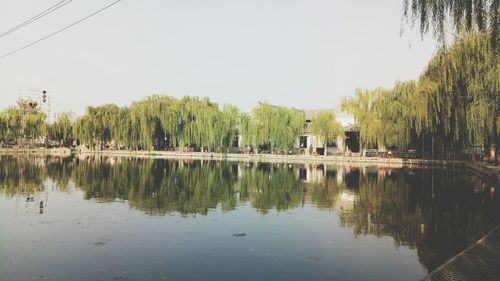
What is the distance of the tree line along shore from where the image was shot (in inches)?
819

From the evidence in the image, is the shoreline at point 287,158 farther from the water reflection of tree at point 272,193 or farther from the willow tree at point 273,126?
the water reflection of tree at point 272,193

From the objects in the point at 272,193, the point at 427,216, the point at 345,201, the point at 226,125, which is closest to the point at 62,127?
the point at 226,125

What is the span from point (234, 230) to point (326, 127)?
33665 millimetres

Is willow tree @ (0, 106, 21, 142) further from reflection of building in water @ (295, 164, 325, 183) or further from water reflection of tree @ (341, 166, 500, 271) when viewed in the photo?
water reflection of tree @ (341, 166, 500, 271)

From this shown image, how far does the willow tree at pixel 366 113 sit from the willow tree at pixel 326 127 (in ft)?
8.80

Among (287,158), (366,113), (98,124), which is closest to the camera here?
(366,113)

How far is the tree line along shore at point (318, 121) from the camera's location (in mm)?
20812

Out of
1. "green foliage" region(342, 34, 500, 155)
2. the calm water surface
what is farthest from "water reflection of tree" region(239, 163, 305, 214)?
"green foliage" region(342, 34, 500, 155)

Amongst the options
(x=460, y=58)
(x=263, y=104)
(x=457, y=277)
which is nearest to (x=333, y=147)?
(x=263, y=104)

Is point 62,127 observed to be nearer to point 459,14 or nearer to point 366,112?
point 366,112

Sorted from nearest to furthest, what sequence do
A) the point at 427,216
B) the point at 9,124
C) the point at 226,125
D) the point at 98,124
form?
1. the point at 427,216
2. the point at 226,125
3. the point at 98,124
4. the point at 9,124

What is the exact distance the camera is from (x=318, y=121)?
43.1 meters

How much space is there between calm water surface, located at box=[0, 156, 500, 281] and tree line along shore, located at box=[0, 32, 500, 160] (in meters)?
5.66

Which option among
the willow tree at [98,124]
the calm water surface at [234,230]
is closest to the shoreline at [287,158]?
the willow tree at [98,124]
